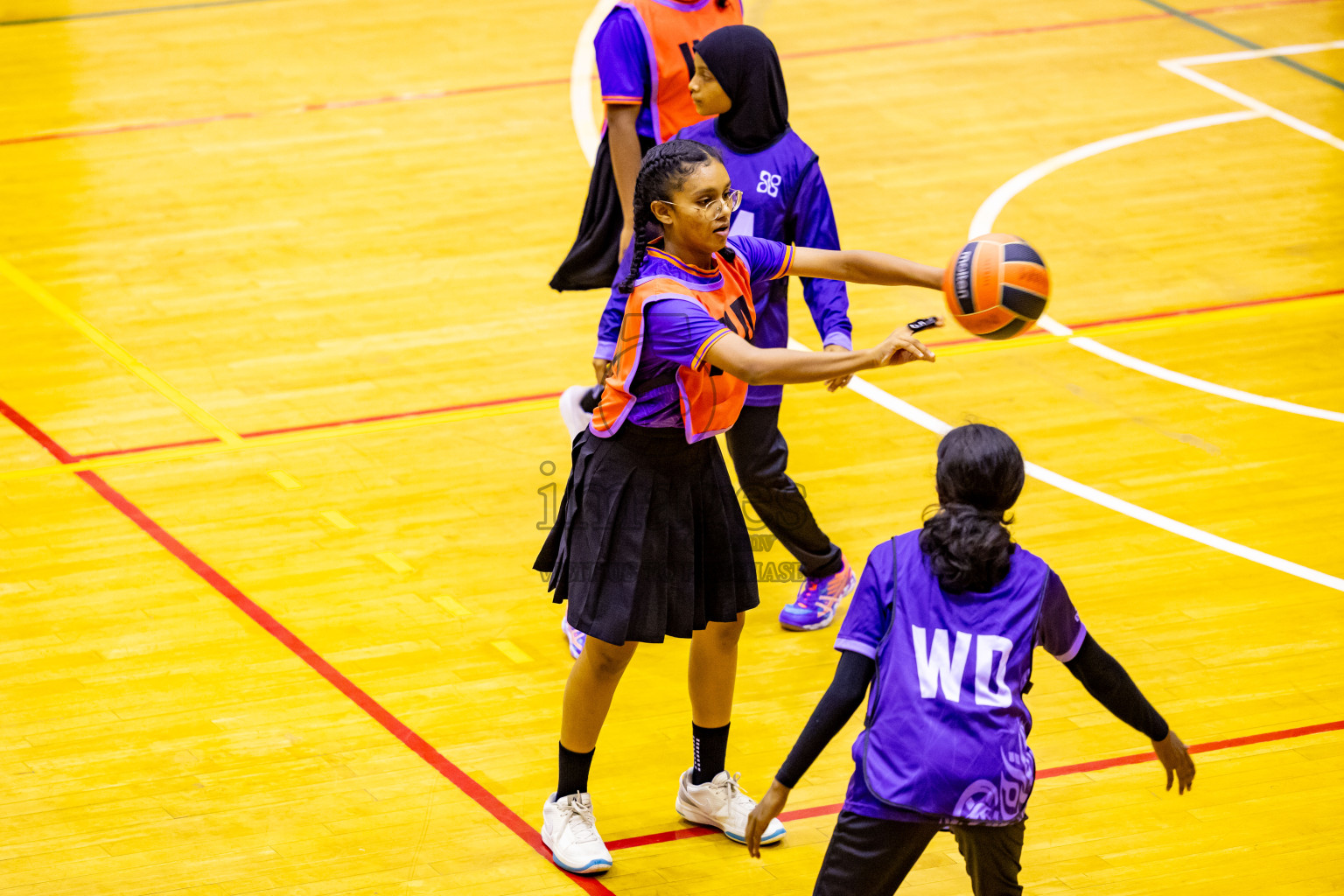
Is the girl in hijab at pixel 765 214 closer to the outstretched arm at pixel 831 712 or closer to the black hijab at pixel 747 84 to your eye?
the black hijab at pixel 747 84

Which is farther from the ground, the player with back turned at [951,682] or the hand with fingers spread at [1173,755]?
the player with back turned at [951,682]

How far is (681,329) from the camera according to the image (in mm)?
4109

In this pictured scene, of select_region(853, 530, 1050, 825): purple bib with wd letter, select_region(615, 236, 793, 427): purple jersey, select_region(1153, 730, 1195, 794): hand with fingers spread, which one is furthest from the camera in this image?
select_region(615, 236, 793, 427): purple jersey

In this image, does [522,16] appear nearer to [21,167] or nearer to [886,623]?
[21,167]

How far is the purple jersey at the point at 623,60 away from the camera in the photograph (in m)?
5.90

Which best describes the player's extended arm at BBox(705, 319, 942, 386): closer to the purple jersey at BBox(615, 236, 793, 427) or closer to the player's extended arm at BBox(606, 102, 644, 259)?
the purple jersey at BBox(615, 236, 793, 427)

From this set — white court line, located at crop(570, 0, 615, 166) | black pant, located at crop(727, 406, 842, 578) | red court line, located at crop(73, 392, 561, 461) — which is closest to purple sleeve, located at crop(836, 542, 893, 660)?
black pant, located at crop(727, 406, 842, 578)

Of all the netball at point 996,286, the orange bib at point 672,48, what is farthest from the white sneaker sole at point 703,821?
the orange bib at point 672,48

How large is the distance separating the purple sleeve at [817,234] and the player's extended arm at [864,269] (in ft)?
2.17

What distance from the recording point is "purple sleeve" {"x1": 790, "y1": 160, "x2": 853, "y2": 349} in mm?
5387

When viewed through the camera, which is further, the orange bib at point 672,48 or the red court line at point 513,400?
the red court line at point 513,400

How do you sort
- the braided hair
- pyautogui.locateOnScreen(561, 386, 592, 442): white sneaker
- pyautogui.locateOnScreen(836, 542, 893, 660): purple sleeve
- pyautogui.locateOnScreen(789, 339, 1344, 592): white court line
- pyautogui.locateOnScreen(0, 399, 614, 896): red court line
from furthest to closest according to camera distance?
1. pyautogui.locateOnScreen(561, 386, 592, 442): white sneaker
2. pyautogui.locateOnScreen(789, 339, 1344, 592): white court line
3. pyautogui.locateOnScreen(0, 399, 614, 896): red court line
4. the braided hair
5. pyautogui.locateOnScreen(836, 542, 893, 660): purple sleeve

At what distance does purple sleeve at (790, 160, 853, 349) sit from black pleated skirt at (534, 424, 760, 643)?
1.08 metres

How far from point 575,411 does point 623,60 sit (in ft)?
4.35
